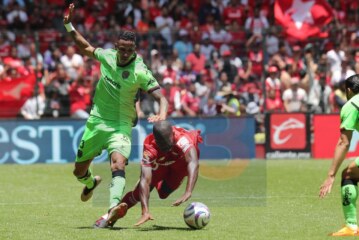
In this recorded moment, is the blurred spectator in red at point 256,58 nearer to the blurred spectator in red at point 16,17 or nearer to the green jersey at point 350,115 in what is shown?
the blurred spectator in red at point 16,17

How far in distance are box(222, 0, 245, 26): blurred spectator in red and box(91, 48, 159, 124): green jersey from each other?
1722cm

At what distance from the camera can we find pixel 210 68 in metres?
26.0

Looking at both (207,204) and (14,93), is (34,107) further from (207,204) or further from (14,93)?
(207,204)

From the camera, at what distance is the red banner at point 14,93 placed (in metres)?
24.7

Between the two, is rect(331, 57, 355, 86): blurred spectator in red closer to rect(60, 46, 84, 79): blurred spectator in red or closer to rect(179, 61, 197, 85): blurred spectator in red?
rect(179, 61, 197, 85): blurred spectator in red

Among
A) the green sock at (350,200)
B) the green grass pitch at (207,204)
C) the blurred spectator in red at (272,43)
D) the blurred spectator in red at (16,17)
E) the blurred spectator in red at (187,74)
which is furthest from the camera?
the blurred spectator in red at (16,17)

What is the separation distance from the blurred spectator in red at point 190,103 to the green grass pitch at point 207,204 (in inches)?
98.8

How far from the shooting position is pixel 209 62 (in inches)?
1032

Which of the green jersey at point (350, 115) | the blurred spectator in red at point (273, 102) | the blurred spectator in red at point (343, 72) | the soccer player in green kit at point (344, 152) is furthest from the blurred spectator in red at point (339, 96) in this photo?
the green jersey at point (350, 115)

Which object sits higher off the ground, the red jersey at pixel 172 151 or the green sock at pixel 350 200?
the red jersey at pixel 172 151

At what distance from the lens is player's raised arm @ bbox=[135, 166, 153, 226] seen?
1163 cm

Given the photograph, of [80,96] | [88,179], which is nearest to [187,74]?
[80,96]

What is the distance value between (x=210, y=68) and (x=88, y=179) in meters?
13.2

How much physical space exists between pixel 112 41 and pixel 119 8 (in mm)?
3789
